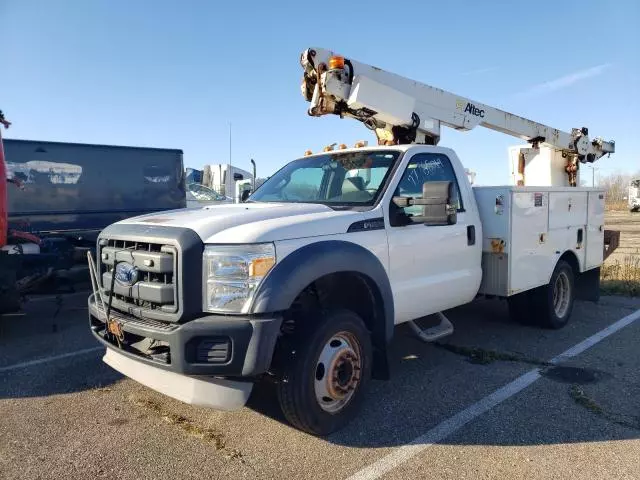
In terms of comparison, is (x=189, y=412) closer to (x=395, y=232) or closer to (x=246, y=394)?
(x=246, y=394)

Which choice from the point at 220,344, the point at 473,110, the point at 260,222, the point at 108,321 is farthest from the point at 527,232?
the point at 108,321

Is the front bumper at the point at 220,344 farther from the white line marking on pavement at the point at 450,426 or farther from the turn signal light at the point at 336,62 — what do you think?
the turn signal light at the point at 336,62

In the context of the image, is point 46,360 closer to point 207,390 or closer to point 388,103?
point 207,390

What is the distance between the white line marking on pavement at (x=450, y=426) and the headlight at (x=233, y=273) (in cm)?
126

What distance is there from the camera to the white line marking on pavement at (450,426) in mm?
3131

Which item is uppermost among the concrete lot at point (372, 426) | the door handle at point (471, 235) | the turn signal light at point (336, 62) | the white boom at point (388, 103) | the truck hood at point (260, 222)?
the turn signal light at point (336, 62)

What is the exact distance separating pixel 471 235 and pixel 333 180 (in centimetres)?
150

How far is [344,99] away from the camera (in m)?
5.23

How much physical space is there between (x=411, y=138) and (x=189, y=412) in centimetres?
370

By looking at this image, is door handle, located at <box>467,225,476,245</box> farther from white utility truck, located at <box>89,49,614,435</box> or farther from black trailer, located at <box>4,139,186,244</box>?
black trailer, located at <box>4,139,186,244</box>

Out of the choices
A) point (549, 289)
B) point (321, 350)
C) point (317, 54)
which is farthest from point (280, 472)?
point (549, 289)

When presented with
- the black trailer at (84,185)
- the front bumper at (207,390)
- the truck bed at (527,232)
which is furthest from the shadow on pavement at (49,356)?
the truck bed at (527,232)

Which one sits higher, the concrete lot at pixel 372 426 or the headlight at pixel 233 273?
the headlight at pixel 233 273

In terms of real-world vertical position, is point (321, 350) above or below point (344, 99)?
below
